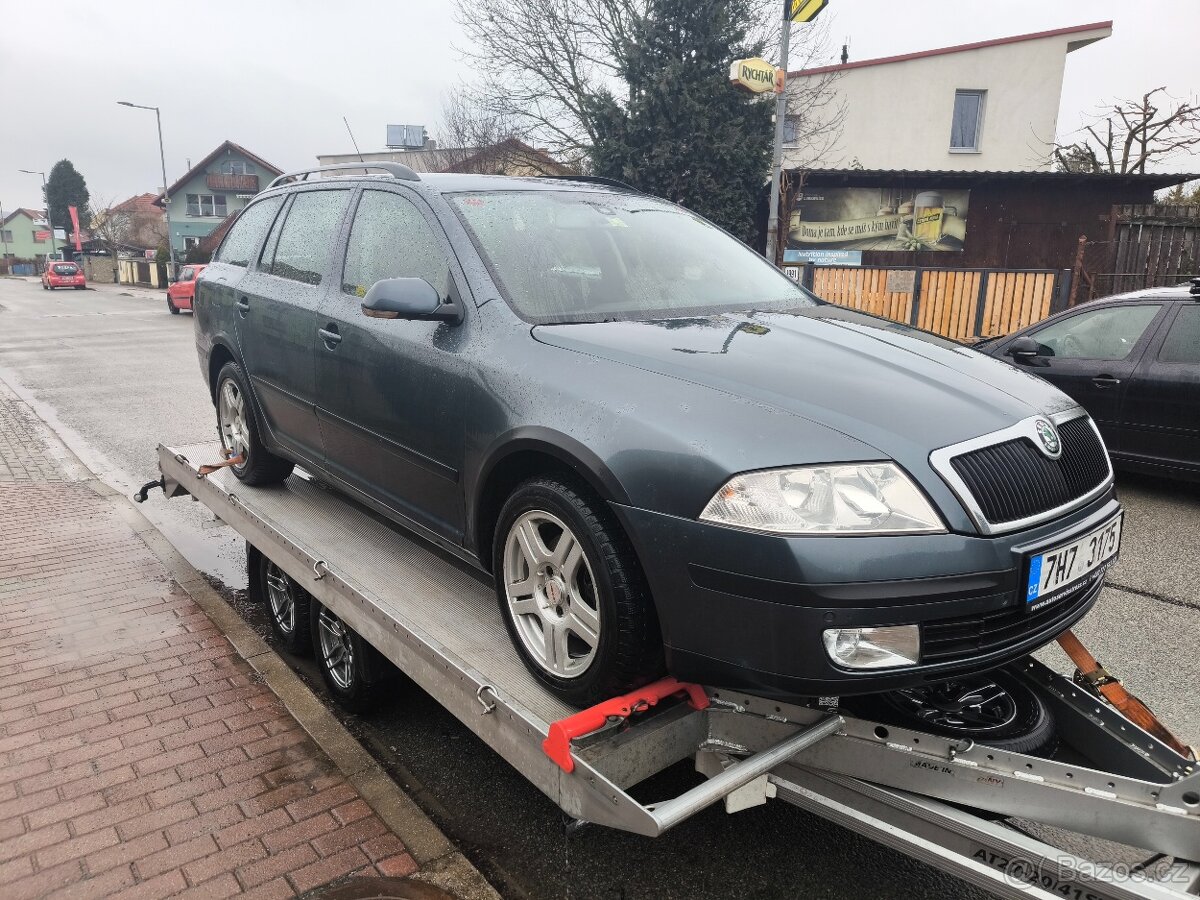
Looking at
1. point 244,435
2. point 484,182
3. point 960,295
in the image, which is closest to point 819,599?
point 484,182

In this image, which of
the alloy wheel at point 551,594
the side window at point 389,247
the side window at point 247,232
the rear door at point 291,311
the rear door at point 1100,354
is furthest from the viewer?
the rear door at point 1100,354

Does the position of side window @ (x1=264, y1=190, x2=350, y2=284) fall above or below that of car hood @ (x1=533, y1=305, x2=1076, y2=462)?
above

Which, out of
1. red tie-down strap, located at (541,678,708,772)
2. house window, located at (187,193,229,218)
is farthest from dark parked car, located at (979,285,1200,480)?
house window, located at (187,193,229,218)

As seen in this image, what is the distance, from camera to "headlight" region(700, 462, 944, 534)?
2.09 metres

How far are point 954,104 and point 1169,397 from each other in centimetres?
2093

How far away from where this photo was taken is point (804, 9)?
10133mm

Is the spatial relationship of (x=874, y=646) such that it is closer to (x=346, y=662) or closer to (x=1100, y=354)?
(x=346, y=662)

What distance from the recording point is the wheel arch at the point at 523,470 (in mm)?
2402

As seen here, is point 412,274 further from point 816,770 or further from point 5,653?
point 5,653

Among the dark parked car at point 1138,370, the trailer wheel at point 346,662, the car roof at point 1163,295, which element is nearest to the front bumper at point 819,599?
the trailer wheel at point 346,662

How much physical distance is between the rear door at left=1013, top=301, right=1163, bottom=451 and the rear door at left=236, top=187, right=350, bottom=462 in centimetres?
519

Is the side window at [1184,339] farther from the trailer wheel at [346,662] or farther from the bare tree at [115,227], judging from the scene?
the bare tree at [115,227]

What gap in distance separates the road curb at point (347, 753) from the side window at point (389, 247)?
1.78 m

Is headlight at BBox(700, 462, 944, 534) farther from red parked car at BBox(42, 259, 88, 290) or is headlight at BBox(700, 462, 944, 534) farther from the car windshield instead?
red parked car at BBox(42, 259, 88, 290)
